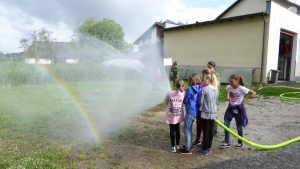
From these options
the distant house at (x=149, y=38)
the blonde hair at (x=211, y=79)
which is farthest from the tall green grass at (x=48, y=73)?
the blonde hair at (x=211, y=79)

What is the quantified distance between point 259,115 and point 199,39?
15.5 meters

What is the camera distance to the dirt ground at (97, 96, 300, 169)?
5.41m

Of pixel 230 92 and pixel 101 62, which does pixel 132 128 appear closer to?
pixel 230 92

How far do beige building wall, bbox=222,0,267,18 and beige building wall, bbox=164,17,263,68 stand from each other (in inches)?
176

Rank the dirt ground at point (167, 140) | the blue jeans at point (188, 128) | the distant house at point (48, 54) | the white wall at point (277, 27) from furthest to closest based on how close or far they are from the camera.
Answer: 1. the distant house at point (48, 54)
2. the white wall at point (277, 27)
3. the blue jeans at point (188, 128)
4. the dirt ground at point (167, 140)

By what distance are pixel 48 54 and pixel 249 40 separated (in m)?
16.7

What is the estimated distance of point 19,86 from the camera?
21719 millimetres

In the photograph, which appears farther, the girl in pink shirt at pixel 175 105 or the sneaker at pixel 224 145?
the sneaker at pixel 224 145

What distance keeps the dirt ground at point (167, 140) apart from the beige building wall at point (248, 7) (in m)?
16.0

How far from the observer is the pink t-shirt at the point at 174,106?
228 inches

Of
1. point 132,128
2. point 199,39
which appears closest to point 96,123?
point 132,128

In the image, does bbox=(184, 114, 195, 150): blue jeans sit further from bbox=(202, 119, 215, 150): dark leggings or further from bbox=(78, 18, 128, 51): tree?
bbox=(78, 18, 128, 51): tree

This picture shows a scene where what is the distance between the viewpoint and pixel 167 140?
6.85 meters

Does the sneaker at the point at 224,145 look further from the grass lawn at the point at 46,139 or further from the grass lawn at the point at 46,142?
the grass lawn at the point at 46,139
